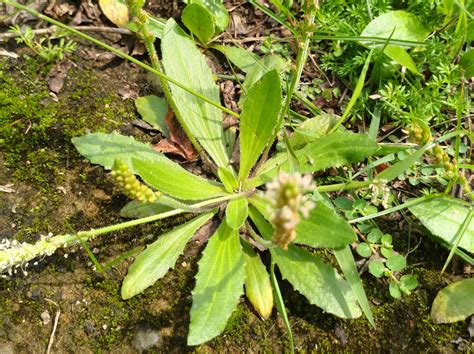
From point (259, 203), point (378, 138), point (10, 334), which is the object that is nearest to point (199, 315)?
point (259, 203)

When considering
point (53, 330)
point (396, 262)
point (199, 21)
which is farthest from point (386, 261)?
point (199, 21)

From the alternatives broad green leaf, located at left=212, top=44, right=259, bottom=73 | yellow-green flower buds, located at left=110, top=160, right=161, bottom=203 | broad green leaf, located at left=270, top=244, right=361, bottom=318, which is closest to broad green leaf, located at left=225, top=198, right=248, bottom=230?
broad green leaf, located at left=270, top=244, right=361, bottom=318

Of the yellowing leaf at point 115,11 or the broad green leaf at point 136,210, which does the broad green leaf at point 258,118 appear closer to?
the broad green leaf at point 136,210

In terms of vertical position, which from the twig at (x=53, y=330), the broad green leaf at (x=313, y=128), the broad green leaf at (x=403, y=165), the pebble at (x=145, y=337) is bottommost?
the twig at (x=53, y=330)

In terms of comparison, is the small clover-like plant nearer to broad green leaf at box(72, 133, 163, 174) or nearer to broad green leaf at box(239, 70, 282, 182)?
broad green leaf at box(239, 70, 282, 182)

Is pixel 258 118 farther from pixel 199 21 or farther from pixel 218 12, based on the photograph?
pixel 218 12

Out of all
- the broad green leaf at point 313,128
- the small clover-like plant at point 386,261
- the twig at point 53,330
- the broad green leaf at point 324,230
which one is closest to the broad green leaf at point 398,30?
the broad green leaf at point 313,128
